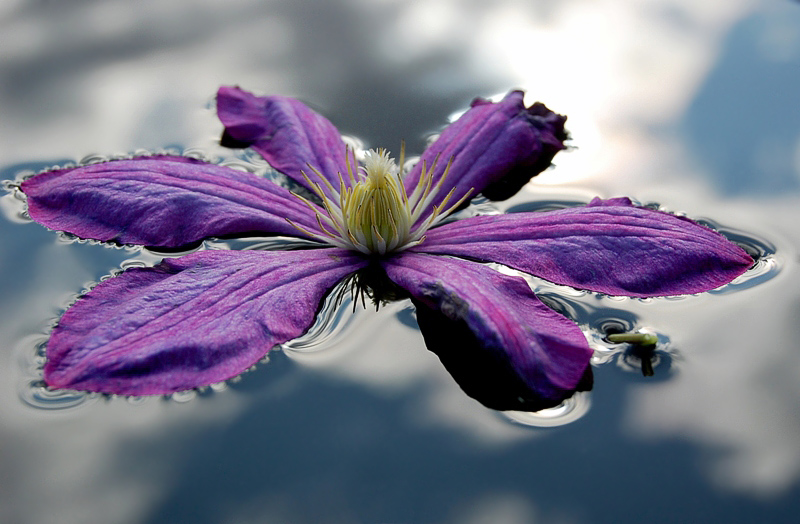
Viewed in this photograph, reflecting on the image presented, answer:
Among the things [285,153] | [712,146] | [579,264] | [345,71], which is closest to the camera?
[579,264]

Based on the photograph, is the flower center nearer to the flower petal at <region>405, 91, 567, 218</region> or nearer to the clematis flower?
the clematis flower

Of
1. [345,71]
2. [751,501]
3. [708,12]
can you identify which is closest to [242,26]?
[345,71]

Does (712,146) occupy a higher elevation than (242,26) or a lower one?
lower

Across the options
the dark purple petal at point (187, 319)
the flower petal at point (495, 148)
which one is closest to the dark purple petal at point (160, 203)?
the dark purple petal at point (187, 319)

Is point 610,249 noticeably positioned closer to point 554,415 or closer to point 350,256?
point 554,415

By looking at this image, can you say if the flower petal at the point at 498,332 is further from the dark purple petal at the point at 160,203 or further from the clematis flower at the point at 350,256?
the dark purple petal at the point at 160,203

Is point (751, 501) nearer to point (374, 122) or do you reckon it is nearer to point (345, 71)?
point (374, 122)
